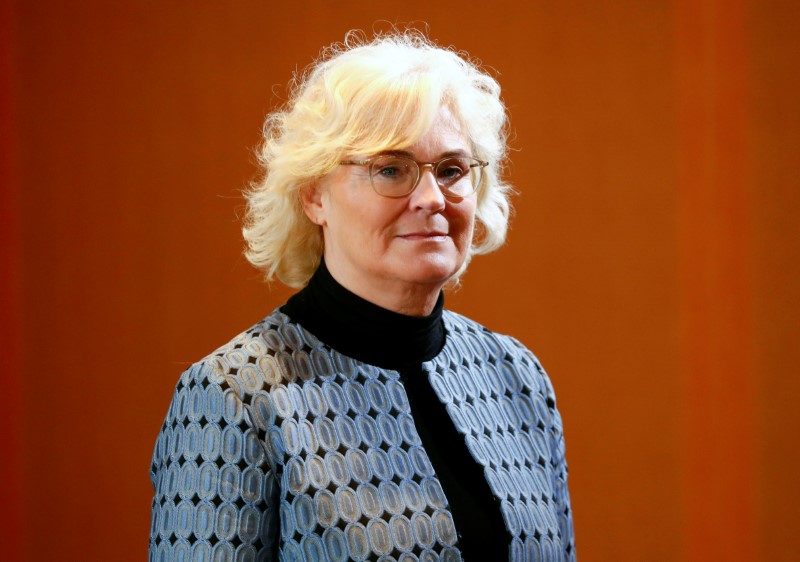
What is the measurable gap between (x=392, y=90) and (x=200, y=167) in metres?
1.25

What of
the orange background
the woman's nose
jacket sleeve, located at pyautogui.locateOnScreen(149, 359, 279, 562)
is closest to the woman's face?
the woman's nose

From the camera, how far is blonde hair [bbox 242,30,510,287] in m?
1.59

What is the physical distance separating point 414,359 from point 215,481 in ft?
1.40

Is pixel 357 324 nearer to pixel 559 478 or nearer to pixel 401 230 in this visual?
pixel 401 230

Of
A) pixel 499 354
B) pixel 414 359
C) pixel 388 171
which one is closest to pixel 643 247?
pixel 499 354

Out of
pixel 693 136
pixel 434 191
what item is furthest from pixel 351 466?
pixel 693 136

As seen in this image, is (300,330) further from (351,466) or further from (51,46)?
(51,46)

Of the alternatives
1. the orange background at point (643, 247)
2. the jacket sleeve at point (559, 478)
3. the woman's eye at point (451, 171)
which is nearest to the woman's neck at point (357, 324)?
the woman's eye at point (451, 171)

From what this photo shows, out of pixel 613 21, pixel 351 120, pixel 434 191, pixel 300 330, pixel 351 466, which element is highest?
pixel 613 21

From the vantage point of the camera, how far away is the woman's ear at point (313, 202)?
169 cm

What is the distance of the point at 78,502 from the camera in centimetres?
263

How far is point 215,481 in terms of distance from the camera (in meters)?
1.44

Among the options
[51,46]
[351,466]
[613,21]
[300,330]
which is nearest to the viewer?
[351,466]

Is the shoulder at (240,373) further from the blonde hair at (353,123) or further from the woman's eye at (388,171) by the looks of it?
the woman's eye at (388,171)
